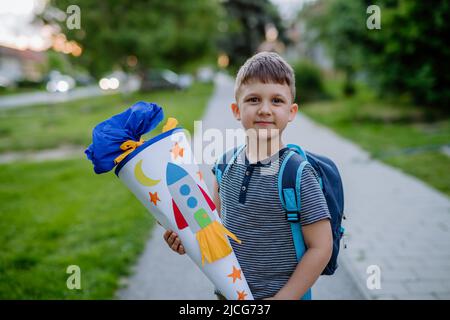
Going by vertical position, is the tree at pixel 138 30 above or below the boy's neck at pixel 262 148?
above

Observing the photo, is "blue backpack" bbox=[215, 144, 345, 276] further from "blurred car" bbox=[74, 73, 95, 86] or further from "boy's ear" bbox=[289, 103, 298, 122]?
"blurred car" bbox=[74, 73, 95, 86]

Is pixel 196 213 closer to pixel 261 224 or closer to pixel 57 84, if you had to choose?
pixel 261 224

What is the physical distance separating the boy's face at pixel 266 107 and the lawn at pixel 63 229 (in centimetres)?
243

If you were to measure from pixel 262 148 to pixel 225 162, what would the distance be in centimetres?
22

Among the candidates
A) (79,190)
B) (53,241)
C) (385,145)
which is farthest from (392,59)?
(53,241)

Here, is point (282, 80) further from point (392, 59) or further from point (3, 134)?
point (3, 134)

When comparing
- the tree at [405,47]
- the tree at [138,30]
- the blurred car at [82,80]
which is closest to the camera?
the tree at [405,47]

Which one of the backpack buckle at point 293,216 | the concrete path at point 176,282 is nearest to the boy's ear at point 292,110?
the backpack buckle at point 293,216

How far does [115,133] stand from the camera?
1.28 meters

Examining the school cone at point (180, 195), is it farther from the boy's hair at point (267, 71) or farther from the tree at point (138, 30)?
the tree at point (138, 30)

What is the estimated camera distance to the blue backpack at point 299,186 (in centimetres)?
140

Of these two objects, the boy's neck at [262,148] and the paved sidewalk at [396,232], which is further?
the paved sidewalk at [396,232]
